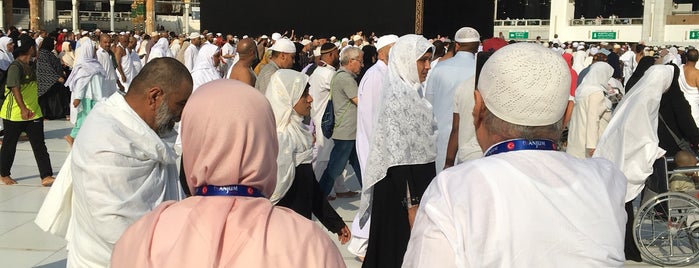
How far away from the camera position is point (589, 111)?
7.02 meters

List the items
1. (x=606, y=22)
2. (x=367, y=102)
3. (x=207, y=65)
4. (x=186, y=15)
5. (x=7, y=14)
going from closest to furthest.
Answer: (x=367, y=102), (x=207, y=65), (x=606, y=22), (x=7, y=14), (x=186, y=15)

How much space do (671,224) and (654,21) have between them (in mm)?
41926

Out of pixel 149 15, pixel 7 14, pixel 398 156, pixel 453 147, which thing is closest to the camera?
pixel 398 156

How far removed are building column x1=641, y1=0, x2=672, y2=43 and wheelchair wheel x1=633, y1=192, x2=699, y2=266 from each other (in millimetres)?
41121

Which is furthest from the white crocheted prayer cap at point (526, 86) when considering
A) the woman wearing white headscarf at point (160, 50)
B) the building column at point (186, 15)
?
the building column at point (186, 15)

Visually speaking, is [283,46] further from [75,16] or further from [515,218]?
[75,16]

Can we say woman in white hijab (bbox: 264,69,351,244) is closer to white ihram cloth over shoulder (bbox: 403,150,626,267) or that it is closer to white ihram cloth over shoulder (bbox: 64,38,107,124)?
white ihram cloth over shoulder (bbox: 403,150,626,267)

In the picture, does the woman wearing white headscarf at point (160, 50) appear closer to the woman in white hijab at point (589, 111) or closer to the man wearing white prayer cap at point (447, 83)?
the woman in white hijab at point (589, 111)

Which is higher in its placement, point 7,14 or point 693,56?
point 7,14

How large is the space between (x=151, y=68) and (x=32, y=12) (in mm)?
57786

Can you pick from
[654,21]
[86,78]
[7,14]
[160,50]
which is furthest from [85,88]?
[7,14]

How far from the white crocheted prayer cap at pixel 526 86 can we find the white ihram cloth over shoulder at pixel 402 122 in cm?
284

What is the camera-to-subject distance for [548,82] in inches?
74.5

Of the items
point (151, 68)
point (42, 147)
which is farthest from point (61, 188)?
point (42, 147)
